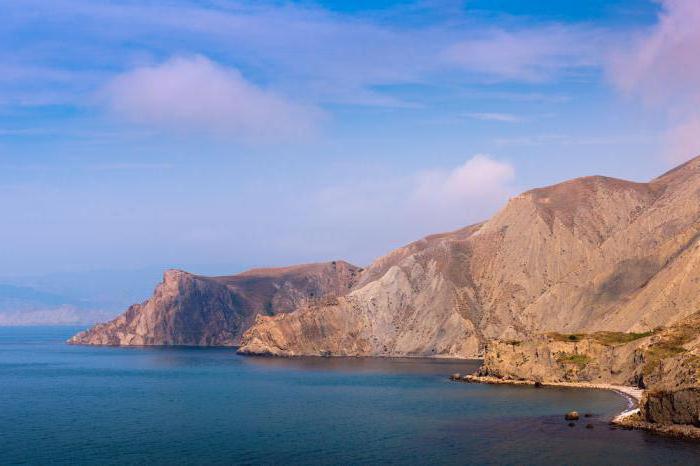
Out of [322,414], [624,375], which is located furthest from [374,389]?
[624,375]

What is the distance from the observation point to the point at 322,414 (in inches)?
5113

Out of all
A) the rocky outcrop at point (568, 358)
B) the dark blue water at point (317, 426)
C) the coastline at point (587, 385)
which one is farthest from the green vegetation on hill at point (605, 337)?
the dark blue water at point (317, 426)

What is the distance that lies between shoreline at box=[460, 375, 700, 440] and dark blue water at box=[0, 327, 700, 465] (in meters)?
2.50

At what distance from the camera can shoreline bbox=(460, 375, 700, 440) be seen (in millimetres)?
100938

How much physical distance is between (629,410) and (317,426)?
164 ft

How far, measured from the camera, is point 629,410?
121812mm

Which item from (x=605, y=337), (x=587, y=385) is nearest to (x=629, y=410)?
(x=587, y=385)

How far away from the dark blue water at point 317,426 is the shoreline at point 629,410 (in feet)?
8.21

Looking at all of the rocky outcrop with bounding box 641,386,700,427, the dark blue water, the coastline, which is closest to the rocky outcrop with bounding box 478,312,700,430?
the rocky outcrop with bounding box 641,386,700,427

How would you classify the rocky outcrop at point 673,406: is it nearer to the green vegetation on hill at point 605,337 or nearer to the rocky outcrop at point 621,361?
the rocky outcrop at point 621,361

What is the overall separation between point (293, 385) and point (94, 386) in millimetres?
46864

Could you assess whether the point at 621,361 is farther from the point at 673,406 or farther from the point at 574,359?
the point at 673,406

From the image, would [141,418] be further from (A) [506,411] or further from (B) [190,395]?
(A) [506,411]

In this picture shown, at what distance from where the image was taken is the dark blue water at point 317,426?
9394 centimetres
